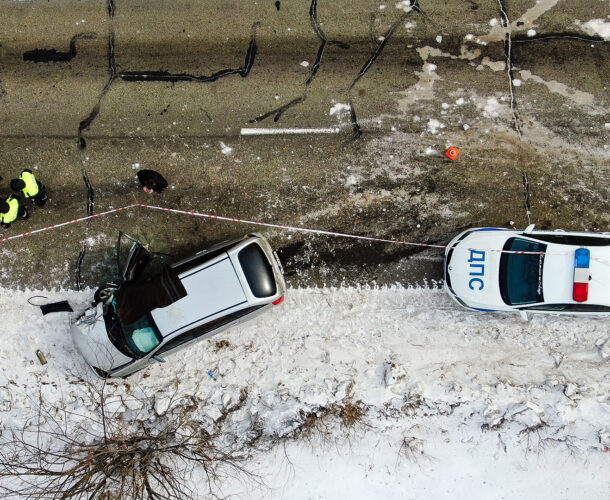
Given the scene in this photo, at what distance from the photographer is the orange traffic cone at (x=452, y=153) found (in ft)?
26.6

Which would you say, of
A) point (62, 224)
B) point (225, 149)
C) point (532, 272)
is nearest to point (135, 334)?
point (62, 224)

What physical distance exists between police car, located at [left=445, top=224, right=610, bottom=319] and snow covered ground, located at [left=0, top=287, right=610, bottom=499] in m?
0.77

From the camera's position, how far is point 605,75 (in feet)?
27.0

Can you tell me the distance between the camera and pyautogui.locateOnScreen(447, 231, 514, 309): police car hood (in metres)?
7.37

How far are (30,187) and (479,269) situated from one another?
7.66 m

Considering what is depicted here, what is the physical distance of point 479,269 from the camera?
7430 millimetres

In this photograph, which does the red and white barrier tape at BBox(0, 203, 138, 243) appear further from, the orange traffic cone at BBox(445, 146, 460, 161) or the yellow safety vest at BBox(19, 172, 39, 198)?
the orange traffic cone at BBox(445, 146, 460, 161)

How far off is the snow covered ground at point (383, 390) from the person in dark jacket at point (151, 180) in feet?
7.51

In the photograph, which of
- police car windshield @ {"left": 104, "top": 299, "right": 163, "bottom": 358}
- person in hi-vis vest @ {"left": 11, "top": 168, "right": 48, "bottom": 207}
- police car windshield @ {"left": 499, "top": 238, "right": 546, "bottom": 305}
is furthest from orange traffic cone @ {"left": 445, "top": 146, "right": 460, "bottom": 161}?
person in hi-vis vest @ {"left": 11, "top": 168, "right": 48, "bottom": 207}

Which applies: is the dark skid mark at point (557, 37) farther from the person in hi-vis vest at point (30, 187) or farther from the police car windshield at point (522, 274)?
the person in hi-vis vest at point (30, 187)

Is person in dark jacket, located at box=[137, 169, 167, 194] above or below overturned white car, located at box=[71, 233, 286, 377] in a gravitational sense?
above

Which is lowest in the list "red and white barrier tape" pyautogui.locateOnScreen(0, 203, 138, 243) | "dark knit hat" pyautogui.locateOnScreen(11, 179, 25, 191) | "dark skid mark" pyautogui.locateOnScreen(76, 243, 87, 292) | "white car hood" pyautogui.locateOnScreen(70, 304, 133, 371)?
"white car hood" pyautogui.locateOnScreen(70, 304, 133, 371)

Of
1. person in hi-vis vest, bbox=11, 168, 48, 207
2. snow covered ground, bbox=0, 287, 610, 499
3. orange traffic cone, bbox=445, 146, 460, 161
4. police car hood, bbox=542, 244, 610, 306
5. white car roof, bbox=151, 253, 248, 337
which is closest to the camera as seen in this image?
white car roof, bbox=151, 253, 248, 337

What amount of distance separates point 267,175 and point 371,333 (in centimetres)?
343
